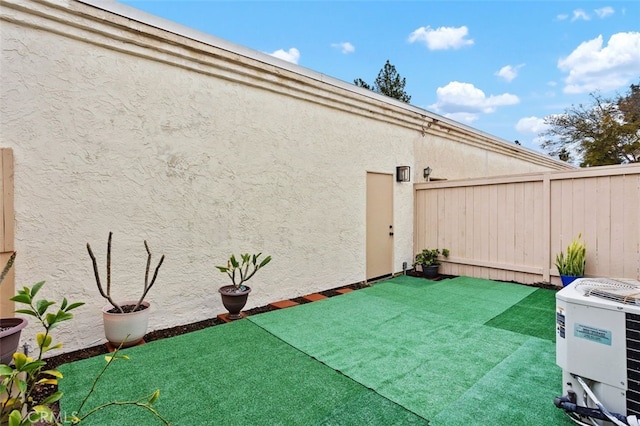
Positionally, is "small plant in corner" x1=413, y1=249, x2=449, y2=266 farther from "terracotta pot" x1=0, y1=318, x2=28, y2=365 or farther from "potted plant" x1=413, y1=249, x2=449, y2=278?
"terracotta pot" x1=0, y1=318, x2=28, y2=365

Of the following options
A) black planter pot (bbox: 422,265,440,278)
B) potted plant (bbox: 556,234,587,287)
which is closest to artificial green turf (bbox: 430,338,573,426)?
potted plant (bbox: 556,234,587,287)

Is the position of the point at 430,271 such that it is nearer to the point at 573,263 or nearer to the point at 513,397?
the point at 573,263

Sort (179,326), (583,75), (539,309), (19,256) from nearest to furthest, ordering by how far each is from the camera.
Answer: (19,256) < (179,326) < (539,309) < (583,75)

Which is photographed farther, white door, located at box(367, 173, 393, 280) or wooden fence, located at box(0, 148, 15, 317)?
white door, located at box(367, 173, 393, 280)

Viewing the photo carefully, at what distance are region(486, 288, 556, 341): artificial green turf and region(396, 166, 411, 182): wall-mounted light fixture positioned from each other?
9.45 feet

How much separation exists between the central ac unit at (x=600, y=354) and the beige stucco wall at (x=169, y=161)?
3358 millimetres

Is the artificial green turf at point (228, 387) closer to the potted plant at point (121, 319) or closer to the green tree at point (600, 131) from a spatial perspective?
the potted plant at point (121, 319)

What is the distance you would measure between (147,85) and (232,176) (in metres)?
1.34

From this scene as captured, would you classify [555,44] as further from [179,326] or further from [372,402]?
[179,326]

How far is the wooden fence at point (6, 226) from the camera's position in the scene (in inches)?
100.0

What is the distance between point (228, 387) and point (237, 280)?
6.15ft

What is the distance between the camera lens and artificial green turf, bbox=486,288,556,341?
10.7 feet

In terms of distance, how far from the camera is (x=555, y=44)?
7.71 meters

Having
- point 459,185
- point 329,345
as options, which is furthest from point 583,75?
point 329,345
